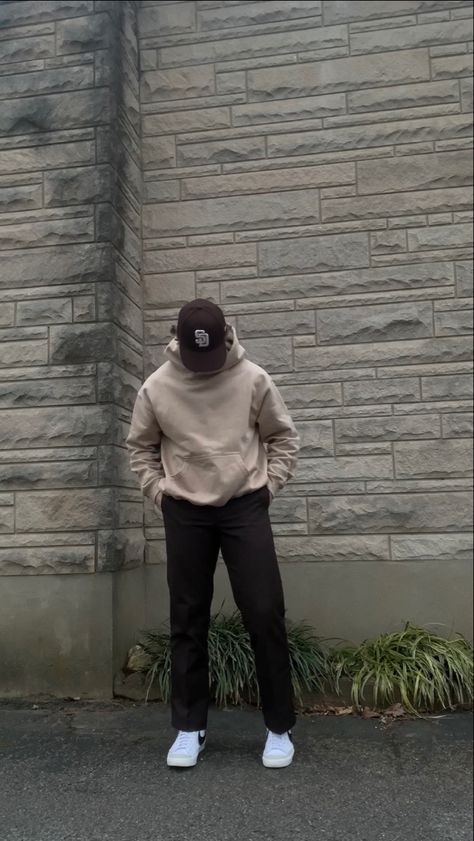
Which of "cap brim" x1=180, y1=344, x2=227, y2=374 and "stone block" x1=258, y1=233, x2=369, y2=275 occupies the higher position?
"stone block" x1=258, y1=233, x2=369, y2=275

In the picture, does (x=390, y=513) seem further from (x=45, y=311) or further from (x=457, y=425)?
(x=45, y=311)

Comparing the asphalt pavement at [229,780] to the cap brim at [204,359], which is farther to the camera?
the cap brim at [204,359]

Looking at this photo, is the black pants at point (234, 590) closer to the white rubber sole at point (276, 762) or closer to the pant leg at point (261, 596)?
the pant leg at point (261, 596)

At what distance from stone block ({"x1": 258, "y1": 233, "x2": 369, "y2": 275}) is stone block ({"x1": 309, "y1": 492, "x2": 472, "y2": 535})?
4.55 ft

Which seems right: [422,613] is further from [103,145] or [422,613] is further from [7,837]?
[103,145]

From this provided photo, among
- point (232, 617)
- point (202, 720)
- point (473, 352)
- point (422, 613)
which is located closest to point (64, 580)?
point (232, 617)

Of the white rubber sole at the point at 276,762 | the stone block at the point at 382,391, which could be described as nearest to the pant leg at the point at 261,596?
the white rubber sole at the point at 276,762

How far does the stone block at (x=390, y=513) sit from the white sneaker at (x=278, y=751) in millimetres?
1506

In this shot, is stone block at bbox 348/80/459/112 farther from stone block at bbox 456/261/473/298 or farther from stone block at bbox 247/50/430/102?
stone block at bbox 456/261/473/298

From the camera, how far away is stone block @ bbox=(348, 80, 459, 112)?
176 inches

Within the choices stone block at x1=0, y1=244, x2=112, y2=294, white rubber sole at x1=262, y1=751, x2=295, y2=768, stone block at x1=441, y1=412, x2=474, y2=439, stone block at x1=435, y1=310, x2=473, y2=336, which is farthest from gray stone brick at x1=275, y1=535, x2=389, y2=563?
stone block at x1=0, y1=244, x2=112, y2=294

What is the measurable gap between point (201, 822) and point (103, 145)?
3383 millimetres

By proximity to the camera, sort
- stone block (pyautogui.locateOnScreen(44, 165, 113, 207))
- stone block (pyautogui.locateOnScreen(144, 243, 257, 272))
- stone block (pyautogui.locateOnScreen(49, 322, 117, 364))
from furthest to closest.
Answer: stone block (pyautogui.locateOnScreen(144, 243, 257, 272))
stone block (pyautogui.locateOnScreen(44, 165, 113, 207))
stone block (pyautogui.locateOnScreen(49, 322, 117, 364))

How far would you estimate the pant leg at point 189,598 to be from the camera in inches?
119
